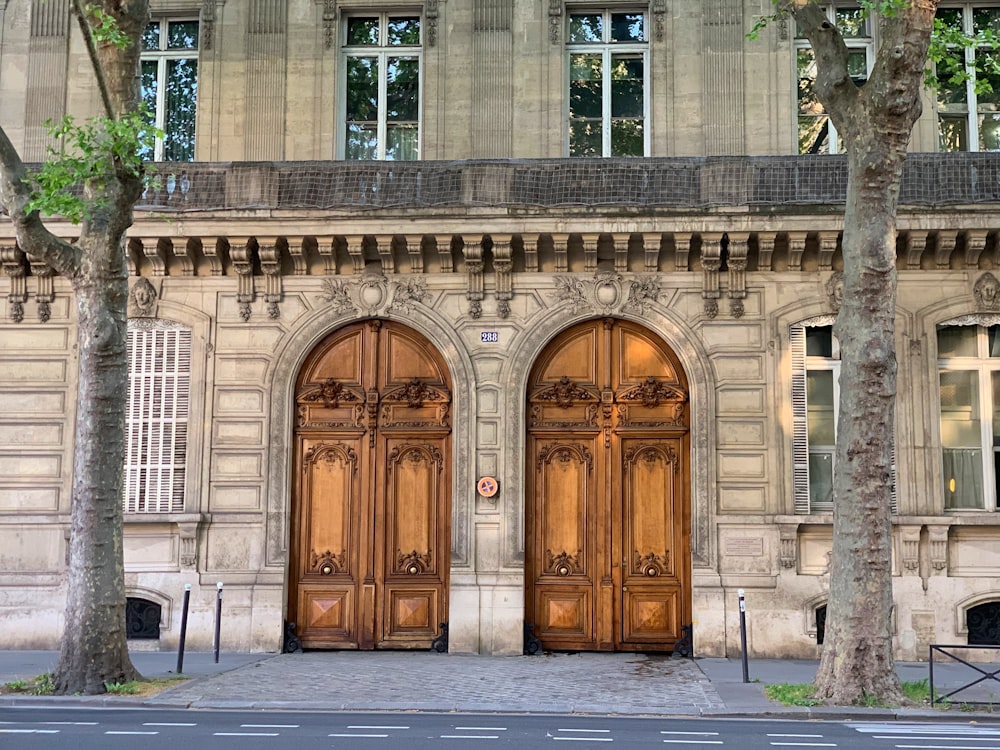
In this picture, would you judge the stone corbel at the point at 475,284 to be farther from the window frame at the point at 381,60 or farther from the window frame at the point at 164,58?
the window frame at the point at 164,58

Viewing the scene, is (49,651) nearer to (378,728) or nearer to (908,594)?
(378,728)

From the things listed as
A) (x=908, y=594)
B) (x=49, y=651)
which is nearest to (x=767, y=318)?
(x=908, y=594)

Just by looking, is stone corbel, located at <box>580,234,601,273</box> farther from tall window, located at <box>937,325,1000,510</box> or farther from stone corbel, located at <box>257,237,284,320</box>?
tall window, located at <box>937,325,1000,510</box>

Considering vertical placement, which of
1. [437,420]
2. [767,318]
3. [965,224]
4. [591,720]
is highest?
[965,224]

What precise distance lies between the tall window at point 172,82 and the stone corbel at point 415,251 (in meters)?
3.93

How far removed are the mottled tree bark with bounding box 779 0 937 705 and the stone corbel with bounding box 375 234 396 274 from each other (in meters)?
6.52

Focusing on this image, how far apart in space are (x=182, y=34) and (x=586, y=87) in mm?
6434

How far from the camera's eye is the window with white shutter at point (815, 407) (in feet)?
54.3

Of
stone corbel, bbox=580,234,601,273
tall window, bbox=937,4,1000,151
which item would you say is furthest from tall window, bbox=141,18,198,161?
tall window, bbox=937,4,1000,151

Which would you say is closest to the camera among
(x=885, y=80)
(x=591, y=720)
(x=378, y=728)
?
(x=378, y=728)

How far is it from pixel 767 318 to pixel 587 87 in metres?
4.55

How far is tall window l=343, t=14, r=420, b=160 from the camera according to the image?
59.3 ft

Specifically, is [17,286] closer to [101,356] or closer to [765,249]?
[101,356]

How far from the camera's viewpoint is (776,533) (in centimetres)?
1630
